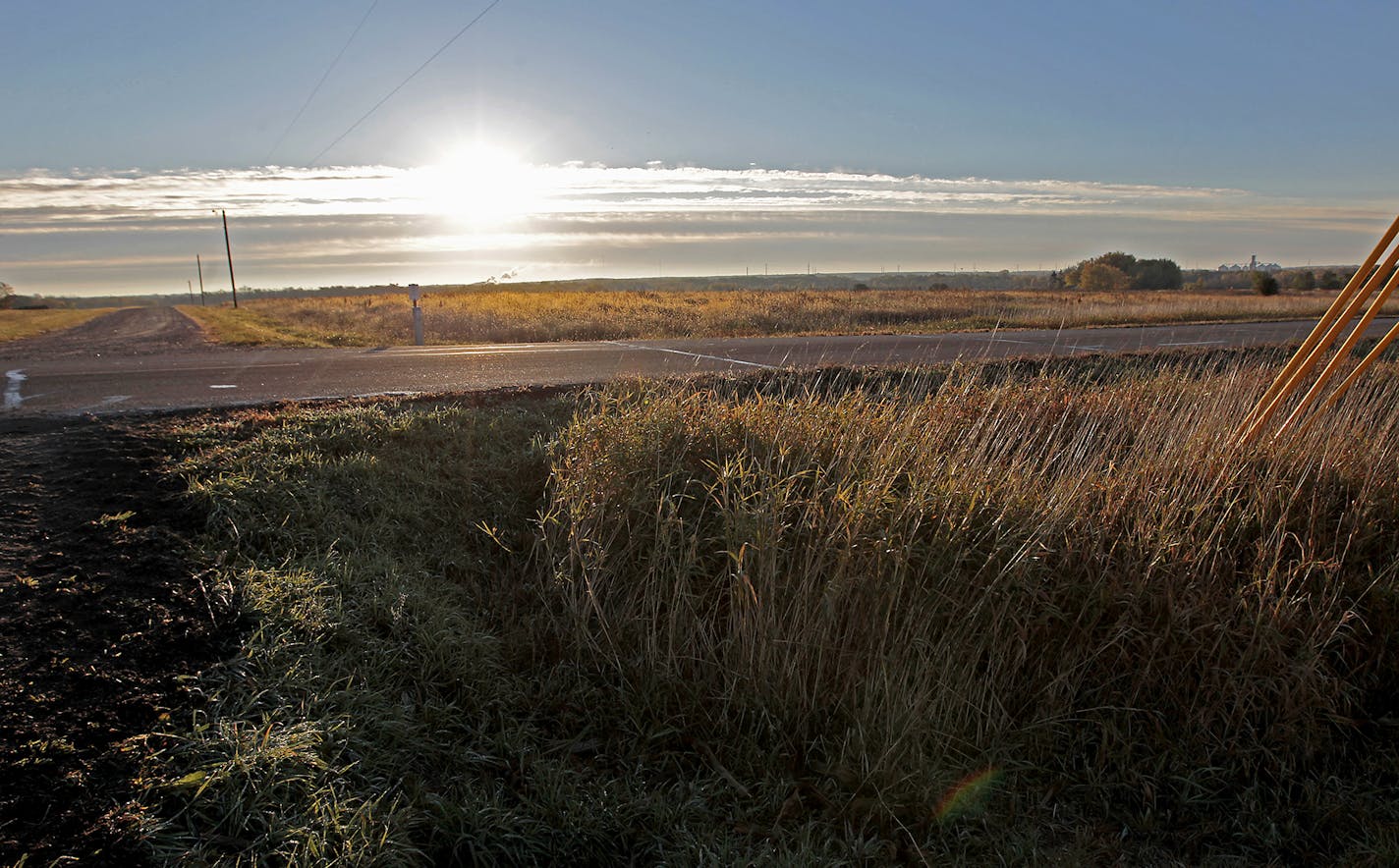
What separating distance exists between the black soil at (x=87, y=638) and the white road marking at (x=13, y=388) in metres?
3.35

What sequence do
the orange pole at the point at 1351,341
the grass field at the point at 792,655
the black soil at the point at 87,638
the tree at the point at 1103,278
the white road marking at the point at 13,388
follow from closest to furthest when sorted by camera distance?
1. the black soil at the point at 87,638
2. the grass field at the point at 792,655
3. the orange pole at the point at 1351,341
4. the white road marking at the point at 13,388
5. the tree at the point at 1103,278

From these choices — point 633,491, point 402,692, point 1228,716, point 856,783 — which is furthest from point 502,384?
point 1228,716

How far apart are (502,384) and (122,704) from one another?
19.4 feet

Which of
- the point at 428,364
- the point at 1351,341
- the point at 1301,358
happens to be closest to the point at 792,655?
the point at 1351,341

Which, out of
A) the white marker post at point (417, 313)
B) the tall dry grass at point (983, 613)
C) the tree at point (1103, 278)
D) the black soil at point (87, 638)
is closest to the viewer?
the black soil at point (87, 638)

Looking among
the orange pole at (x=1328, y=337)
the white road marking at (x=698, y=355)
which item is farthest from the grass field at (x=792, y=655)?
the white road marking at (x=698, y=355)

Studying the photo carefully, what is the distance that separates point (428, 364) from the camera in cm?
1118

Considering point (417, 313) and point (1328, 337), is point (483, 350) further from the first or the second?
point (1328, 337)

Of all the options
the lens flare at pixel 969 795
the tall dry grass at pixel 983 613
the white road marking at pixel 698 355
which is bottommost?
the lens flare at pixel 969 795

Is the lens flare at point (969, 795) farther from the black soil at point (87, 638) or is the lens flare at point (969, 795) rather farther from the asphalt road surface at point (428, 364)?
the asphalt road surface at point (428, 364)

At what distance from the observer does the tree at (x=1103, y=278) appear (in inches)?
2571

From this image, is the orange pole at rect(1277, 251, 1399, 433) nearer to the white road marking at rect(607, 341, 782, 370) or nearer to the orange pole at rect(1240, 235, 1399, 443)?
the orange pole at rect(1240, 235, 1399, 443)

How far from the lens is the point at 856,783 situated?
11.6 ft

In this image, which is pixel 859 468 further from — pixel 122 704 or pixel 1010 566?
pixel 122 704
